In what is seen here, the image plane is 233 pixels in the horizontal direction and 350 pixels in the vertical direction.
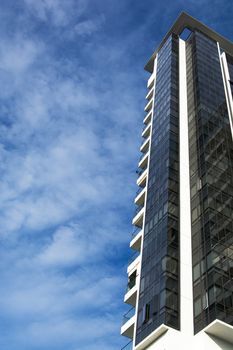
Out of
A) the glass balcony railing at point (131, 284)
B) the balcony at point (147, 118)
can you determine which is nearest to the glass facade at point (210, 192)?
the balcony at point (147, 118)

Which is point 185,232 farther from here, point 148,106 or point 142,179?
point 148,106

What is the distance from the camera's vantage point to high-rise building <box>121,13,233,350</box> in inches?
1287

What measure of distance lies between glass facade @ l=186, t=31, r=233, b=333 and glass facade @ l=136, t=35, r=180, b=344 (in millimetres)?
1632

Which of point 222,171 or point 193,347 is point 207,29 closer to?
point 222,171

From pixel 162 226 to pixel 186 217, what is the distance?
2.31 meters

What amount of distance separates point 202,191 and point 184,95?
1984 centimetres

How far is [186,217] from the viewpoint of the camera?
134ft

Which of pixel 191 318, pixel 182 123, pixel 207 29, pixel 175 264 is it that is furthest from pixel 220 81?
pixel 191 318

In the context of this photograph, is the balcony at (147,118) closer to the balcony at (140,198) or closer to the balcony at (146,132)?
the balcony at (146,132)

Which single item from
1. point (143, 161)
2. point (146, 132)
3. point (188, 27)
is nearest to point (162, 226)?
point (143, 161)

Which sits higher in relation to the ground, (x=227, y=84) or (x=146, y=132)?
(x=227, y=84)

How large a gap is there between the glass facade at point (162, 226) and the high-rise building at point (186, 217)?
90 mm

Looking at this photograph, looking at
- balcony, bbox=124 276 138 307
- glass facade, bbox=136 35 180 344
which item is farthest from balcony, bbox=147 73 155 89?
balcony, bbox=124 276 138 307

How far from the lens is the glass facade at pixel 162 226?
1366 inches
